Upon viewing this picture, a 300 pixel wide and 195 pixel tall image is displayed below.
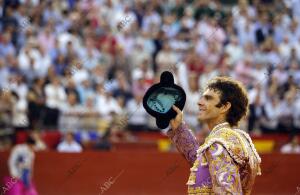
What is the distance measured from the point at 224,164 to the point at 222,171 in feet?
0.11

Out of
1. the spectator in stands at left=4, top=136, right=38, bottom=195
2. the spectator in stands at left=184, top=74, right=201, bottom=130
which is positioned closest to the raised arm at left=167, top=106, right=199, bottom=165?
the spectator in stands at left=4, top=136, right=38, bottom=195

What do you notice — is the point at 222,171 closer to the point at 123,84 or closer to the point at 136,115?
the point at 136,115

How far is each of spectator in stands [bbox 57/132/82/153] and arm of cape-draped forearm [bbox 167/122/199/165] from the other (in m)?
6.82

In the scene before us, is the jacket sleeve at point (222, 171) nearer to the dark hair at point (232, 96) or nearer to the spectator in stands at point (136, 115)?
the dark hair at point (232, 96)

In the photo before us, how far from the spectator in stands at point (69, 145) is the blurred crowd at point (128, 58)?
0.39 ft

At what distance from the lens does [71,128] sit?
10438 millimetres

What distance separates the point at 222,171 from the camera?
3.20 m

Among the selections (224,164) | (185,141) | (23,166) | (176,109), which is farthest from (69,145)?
(224,164)

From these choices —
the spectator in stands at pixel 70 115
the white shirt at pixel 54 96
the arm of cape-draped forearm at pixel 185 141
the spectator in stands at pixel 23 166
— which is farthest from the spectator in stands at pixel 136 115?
the arm of cape-draped forearm at pixel 185 141

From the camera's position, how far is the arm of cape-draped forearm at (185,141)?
11.9 feet

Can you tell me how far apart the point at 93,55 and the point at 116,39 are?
61 centimetres

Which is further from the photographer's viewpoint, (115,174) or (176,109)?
(115,174)

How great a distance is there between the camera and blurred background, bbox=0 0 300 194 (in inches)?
402

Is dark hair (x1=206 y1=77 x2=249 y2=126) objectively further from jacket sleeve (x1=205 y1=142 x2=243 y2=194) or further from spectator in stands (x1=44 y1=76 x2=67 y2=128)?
spectator in stands (x1=44 y1=76 x2=67 y2=128)
